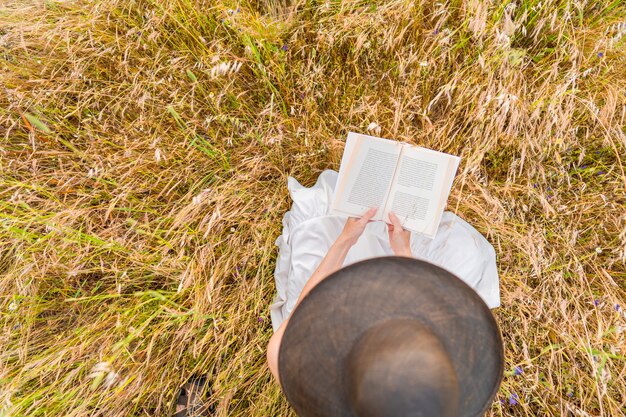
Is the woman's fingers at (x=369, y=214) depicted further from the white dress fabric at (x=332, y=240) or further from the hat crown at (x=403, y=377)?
the hat crown at (x=403, y=377)

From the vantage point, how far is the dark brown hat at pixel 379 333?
2.45 feet

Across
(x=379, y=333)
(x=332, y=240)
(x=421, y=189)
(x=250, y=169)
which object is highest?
(x=379, y=333)

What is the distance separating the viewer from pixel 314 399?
0.82 meters

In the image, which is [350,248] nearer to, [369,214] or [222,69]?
[369,214]

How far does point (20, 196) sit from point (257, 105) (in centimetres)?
118

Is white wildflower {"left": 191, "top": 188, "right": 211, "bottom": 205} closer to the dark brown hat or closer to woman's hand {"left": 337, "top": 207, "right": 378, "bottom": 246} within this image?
woman's hand {"left": 337, "top": 207, "right": 378, "bottom": 246}

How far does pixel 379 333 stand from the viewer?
75 cm

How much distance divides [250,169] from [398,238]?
0.83 metres

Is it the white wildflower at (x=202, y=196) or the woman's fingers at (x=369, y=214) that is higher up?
the woman's fingers at (x=369, y=214)

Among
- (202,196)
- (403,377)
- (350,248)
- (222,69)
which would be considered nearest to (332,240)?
(350,248)

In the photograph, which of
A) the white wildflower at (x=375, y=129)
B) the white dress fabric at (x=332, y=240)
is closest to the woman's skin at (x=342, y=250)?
the white dress fabric at (x=332, y=240)

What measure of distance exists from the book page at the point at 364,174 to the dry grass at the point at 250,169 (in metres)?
0.10

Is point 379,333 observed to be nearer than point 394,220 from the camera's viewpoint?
Yes

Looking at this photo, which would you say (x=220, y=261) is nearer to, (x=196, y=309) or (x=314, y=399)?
(x=196, y=309)
